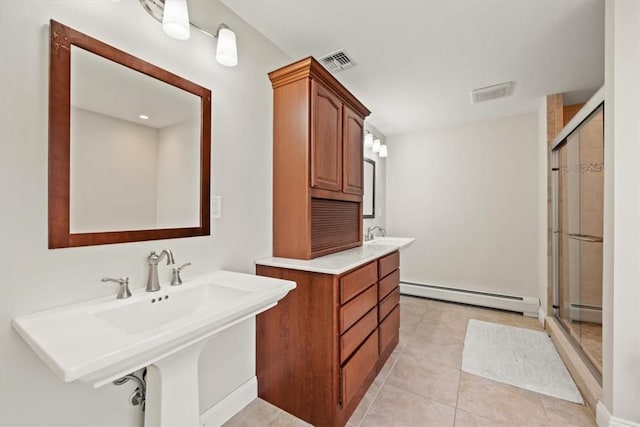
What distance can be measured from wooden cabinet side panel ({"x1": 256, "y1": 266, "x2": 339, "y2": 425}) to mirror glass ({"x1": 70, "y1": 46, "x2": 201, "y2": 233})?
2.35 feet

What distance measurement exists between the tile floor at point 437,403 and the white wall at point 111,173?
130 cm

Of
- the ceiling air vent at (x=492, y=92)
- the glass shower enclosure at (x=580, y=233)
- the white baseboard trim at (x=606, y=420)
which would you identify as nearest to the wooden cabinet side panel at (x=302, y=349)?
the white baseboard trim at (x=606, y=420)

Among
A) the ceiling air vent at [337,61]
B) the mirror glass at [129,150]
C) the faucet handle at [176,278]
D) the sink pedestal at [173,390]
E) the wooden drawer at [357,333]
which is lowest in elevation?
the wooden drawer at [357,333]

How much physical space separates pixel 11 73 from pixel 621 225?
8.81ft

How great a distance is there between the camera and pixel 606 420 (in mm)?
1499

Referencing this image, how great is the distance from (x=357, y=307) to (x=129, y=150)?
1.46m

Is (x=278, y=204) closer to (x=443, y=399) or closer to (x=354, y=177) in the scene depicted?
(x=354, y=177)

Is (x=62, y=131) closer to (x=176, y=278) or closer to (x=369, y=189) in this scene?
(x=176, y=278)

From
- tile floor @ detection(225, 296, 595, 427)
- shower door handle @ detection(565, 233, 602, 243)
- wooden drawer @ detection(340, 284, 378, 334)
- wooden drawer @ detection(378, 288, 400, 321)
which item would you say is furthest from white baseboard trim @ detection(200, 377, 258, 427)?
shower door handle @ detection(565, 233, 602, 243)

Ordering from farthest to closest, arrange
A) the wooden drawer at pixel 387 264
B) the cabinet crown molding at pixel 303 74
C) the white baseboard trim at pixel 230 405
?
the wooden drawer at pixel 387 264
the cabinet crown molding at pixel 303 74
the white baseboard trim at pixel 230 405

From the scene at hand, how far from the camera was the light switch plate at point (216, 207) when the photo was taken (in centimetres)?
157

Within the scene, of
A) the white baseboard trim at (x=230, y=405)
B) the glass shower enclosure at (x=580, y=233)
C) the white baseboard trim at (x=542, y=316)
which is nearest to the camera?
the white baseboard trim at (x=230, y=405)

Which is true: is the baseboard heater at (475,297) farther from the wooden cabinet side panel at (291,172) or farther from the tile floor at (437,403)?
the wooden cabinet side panel at (291,172)

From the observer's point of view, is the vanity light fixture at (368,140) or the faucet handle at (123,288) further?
the vanity light fixture at (368,140)
